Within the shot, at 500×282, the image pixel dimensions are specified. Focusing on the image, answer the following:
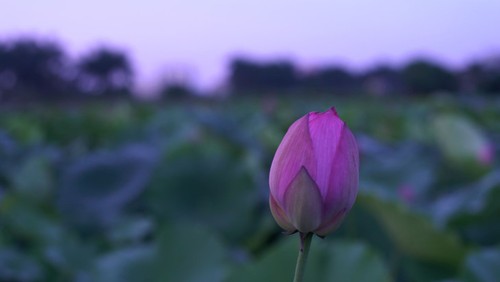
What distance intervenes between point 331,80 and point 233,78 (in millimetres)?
2493

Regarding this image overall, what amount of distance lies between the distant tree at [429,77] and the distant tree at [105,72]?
15.6ft

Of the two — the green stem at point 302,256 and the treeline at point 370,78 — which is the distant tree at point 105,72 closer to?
the treeline at point 370,78

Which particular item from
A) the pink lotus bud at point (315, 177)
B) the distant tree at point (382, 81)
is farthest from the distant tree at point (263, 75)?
the pink lotus bud at point (315, 177)

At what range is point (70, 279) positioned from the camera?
2.92 ft

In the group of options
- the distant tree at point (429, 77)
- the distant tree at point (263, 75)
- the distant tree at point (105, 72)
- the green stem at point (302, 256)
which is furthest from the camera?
the distant tree at point (263, 75)

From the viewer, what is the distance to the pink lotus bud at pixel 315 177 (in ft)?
0.85

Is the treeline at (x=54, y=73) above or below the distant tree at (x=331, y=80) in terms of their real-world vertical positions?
below

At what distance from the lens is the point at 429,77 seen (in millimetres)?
8883

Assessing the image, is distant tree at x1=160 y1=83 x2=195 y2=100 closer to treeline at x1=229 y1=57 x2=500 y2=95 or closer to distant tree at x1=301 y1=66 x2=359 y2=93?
treeline at x1=229 y1=57 x2=500 y2=95

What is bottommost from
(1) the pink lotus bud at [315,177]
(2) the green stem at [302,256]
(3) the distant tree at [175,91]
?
(2) the green stem at [302,256]

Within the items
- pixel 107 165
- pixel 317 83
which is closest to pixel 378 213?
pixel 107 165

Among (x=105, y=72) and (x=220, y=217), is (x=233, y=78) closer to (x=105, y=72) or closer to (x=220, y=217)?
(x=105, y=72)

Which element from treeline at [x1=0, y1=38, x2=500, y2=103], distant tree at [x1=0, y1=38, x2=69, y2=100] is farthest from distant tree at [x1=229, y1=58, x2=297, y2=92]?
distant tree at [x1=0, y1=38, x2=69, y2=100]

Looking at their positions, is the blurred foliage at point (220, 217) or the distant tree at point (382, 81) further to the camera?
the distant tree at point (382, 81)
